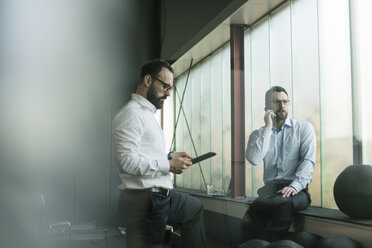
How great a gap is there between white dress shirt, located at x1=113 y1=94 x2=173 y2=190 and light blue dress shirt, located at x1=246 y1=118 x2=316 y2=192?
0.28m

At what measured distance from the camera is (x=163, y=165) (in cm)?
67

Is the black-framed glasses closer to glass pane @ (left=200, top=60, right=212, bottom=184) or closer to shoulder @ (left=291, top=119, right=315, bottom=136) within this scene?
glass pane @ (left=200, top=60, right=212, bottom=184)

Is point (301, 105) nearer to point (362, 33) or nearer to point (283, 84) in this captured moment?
point (283, 84)

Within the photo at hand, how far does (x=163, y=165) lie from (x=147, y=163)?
0.04m

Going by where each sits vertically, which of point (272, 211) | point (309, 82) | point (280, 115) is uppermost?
point (309, 82)

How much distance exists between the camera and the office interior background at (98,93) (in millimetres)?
628

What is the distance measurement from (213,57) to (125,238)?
38 cm

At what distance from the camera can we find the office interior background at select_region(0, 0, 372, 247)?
Result: 2.06ft

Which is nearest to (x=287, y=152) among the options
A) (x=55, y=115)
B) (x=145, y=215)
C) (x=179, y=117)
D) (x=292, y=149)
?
(x=292, y=149)

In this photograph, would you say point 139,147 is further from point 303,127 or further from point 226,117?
point 303,127

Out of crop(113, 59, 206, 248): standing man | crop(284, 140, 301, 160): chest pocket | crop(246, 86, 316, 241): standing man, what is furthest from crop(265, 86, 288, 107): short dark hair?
crop(113, 59, 206, 248): standing man

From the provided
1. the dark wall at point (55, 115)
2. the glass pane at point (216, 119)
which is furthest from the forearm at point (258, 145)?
the dark wall at point (55, 115)

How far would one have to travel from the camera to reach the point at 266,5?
0.92 meters

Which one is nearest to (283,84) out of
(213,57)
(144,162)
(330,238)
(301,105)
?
(301,105)
